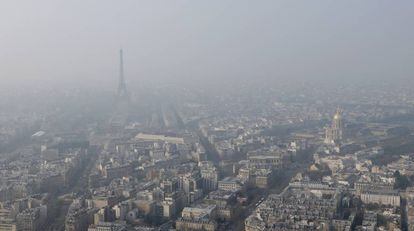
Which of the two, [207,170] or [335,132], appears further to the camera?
[335,132]

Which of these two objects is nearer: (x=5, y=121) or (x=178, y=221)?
(x=178, y=221)

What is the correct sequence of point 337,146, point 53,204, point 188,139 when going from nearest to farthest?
point 53,204, point 337,146, point 188,139

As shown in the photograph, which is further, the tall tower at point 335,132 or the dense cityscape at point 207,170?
the tall tower at point 335,132

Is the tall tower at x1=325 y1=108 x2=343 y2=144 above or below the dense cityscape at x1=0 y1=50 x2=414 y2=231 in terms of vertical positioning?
above

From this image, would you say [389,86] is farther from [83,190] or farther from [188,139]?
[83,190]

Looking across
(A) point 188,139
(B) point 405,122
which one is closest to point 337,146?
(A) point 188,139

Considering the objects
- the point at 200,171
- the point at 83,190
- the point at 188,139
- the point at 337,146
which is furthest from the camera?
the point at 188,139

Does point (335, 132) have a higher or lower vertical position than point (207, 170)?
higher

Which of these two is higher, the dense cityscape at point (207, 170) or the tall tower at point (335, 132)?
the tall tower at point (335, 132)

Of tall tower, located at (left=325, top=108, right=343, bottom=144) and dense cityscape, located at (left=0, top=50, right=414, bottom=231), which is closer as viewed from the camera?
dense cityscape, located at (left=0, top=50, right=414, bottom=231)

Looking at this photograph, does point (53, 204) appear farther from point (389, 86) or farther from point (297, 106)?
point (389, 86)
